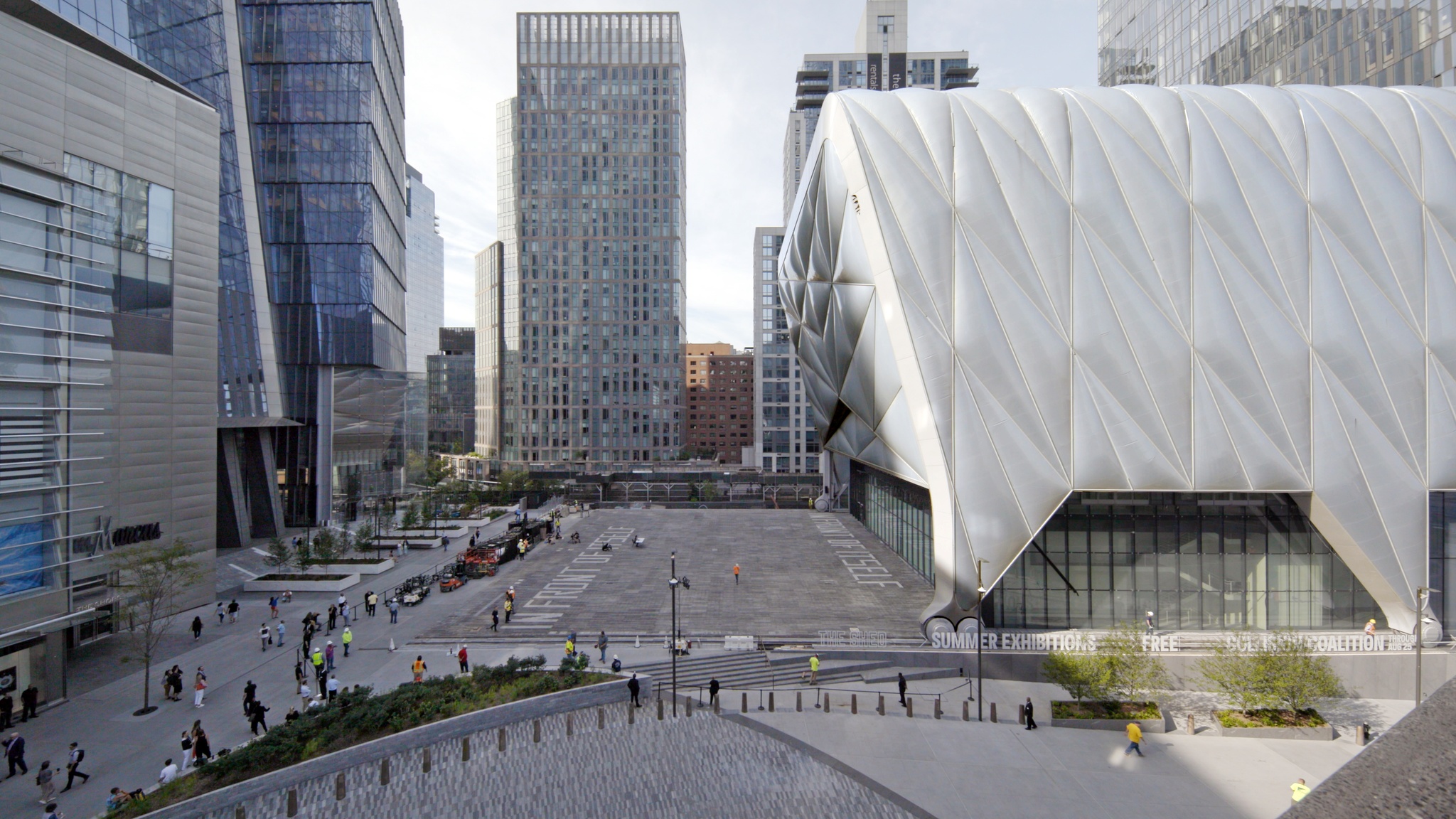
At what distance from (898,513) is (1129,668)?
23.6m

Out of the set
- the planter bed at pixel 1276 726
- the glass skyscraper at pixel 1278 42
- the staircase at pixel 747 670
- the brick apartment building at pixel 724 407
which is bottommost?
the planter bed at pixel 1276 726

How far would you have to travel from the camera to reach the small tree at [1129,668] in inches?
920

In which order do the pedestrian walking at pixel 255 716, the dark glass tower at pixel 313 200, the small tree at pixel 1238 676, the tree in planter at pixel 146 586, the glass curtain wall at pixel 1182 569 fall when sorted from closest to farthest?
1. the pedestrian walking at pixel 255 716
2. the small tree at pixel 1238 676
3. the tree in planter at pixel 146 586
4. the glass curtain wall at pixel 1182 569
5. the dark glass tower at pixel 313 200

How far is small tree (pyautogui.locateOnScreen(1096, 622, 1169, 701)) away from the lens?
76.6ft

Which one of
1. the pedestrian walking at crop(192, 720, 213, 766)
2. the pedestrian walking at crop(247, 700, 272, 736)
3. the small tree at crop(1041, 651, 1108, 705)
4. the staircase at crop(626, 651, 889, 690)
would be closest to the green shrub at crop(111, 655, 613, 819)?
the pedestrian walking at crop(247, 700, 272, 736)

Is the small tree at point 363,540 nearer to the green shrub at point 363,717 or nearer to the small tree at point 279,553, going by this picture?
the small tree at point 279,553

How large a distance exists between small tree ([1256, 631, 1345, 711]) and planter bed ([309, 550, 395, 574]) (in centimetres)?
4392

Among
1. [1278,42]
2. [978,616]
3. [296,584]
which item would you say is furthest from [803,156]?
[978,616]

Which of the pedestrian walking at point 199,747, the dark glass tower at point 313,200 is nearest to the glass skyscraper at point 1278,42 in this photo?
the pedestrian walking at point 199,747

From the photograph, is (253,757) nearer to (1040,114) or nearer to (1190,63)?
(1040,114)

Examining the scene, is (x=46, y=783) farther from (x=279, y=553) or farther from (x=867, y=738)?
(x=279, y=553)

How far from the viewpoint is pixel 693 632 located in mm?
30078

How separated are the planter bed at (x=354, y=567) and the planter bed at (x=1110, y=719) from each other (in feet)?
124

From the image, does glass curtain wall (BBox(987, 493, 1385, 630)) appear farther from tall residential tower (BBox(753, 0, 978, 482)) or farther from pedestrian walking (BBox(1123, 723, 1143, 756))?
tall residential tower (BBox(753, 0, 978, 482))
